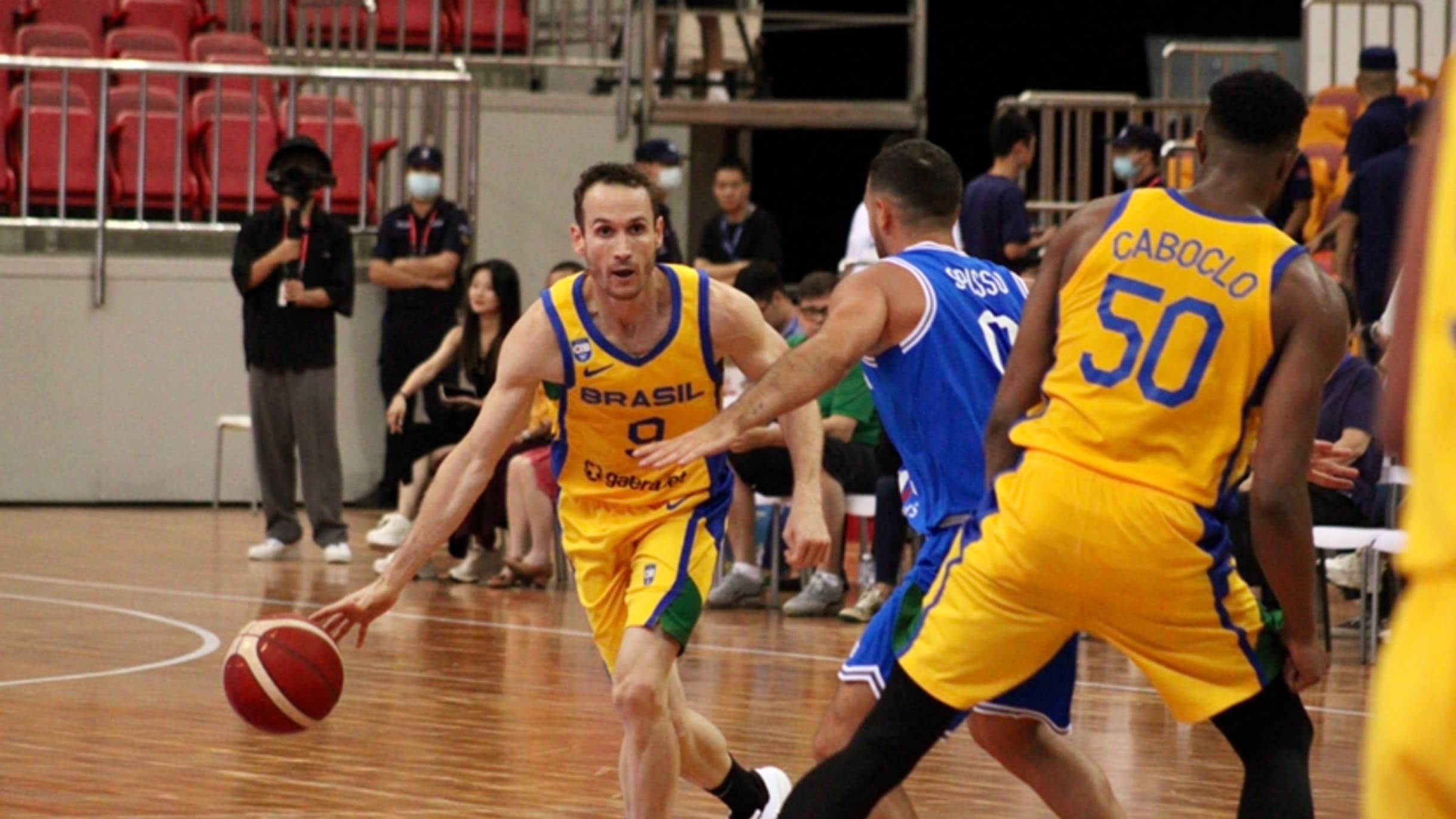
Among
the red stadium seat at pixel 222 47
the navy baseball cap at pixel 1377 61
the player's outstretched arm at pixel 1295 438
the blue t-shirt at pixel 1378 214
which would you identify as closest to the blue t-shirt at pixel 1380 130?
the navy baseball cap at pixel 1377 61

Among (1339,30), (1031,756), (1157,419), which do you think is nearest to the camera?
(1157,419)

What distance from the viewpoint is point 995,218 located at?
459 inches

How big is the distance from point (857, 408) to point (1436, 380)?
8.56 meters

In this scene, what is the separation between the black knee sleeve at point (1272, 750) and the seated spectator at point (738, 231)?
9.30m

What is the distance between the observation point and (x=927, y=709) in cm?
371

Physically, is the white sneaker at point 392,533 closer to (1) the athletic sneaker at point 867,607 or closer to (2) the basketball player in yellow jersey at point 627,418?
(1) the athletic sneaker at point 867,607

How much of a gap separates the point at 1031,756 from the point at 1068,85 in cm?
1619

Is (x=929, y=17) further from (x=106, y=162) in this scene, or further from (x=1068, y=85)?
(x=106, y=162)

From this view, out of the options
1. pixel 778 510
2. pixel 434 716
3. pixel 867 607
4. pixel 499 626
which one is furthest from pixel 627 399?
pixel 778 510

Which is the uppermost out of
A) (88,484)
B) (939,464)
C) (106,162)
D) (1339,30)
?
(1339,30)

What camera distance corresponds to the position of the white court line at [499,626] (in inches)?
320

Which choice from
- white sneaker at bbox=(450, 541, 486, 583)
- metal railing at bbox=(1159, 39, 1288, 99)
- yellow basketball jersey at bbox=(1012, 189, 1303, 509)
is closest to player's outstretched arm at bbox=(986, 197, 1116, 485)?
yellow basketball jersey at bbox=(1012, 189, 1303, 509)

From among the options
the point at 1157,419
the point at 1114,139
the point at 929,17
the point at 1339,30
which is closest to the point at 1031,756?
the point at 1157,419

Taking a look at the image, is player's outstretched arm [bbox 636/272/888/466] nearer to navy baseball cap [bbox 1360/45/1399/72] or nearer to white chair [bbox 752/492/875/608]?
white chair [bbox 752/492/875/608]
